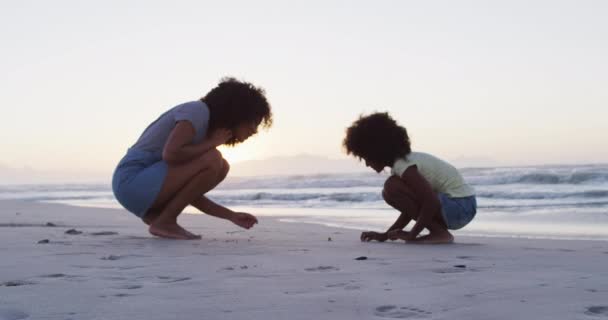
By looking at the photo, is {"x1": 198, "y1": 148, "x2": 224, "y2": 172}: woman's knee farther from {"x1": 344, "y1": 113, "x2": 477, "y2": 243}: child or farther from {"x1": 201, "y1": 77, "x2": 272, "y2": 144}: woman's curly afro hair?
{"x1": 344, "y1": 113, "x2": 477, "y2": 243}: child

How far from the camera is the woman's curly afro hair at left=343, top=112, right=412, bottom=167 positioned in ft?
14.2

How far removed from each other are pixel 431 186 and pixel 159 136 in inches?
69.6

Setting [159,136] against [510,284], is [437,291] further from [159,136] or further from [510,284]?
[159,136]

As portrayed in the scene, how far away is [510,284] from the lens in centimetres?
247

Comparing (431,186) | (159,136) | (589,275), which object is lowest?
(589,275)

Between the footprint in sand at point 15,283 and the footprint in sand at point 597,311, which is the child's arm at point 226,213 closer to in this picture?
the footprint in sand at point 15,283

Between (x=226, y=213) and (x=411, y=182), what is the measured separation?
3.89 ft

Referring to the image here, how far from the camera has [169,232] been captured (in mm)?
4367

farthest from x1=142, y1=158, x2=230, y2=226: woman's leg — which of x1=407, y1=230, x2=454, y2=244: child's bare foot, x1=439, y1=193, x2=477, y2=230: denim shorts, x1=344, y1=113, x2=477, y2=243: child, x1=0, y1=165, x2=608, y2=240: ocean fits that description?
x1=0, y1=165, x2=608, y2=240: ocean

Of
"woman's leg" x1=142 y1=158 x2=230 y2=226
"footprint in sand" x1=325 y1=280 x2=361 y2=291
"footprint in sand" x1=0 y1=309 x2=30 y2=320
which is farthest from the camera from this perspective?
"woman's leg" x1=142 y1=158 x2=230 y2=226

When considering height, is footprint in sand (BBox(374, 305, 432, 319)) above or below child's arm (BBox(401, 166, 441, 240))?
below

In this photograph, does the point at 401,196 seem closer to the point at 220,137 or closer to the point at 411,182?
the point at 411,182

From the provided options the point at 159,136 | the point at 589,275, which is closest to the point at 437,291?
the point at 589,275

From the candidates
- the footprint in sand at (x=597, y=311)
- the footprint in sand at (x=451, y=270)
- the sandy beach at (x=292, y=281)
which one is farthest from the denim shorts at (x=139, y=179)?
the footprint in sand at (x=597, y=311)
